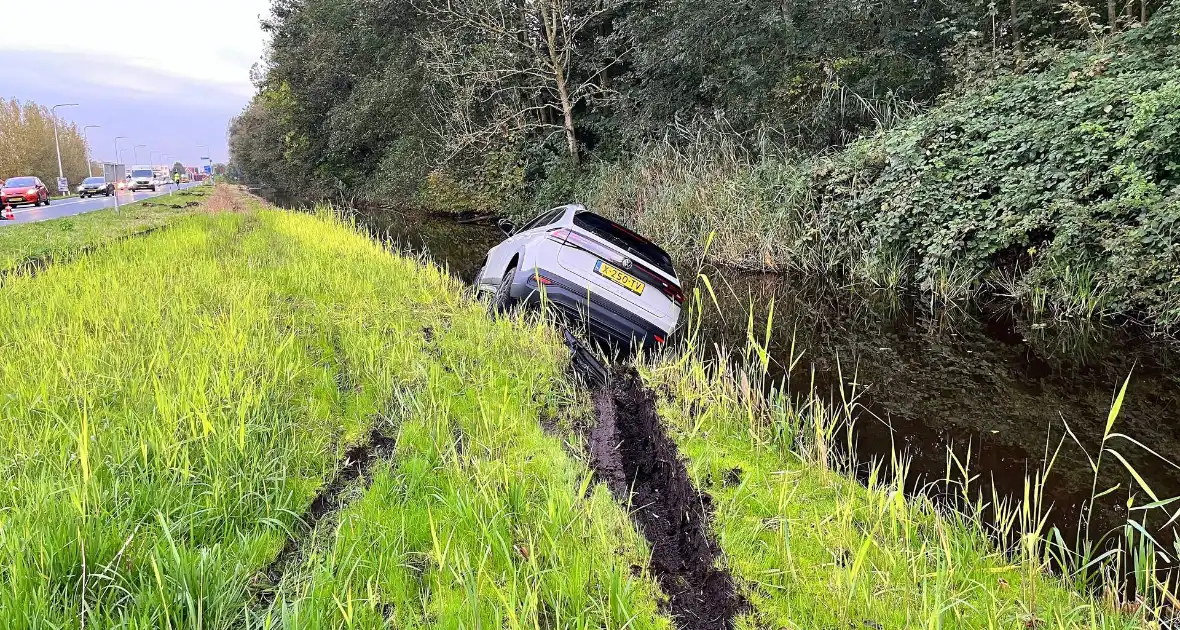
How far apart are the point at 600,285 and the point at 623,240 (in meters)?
0.73

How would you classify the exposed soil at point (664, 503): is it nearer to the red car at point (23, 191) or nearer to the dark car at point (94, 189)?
the red car at point (23, 191)

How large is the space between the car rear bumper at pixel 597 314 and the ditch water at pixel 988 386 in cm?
86

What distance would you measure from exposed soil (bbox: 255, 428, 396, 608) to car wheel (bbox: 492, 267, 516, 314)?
9.18ft

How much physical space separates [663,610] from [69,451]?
9.07 ft

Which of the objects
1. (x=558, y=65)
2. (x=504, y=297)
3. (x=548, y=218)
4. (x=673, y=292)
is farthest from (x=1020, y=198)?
(x=558, y=65)

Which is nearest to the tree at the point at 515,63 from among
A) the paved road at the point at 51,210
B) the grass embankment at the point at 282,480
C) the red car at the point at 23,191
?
the paved road at the point at 51,210

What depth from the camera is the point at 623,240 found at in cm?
622

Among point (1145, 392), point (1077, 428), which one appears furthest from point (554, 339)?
point (1145, 392)

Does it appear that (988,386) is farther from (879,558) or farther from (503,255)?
(503,255)

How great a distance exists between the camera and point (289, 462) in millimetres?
2986

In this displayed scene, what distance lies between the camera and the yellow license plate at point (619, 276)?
575 cm

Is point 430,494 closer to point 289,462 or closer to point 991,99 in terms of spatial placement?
point 289,462

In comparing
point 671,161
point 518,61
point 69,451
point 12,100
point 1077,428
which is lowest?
point 1077,428

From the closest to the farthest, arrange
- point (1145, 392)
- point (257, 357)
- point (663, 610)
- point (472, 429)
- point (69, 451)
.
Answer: point (663, 610) → point (69, 451) → point (472, 429) → point (257, 357) → point (1145, 392)
